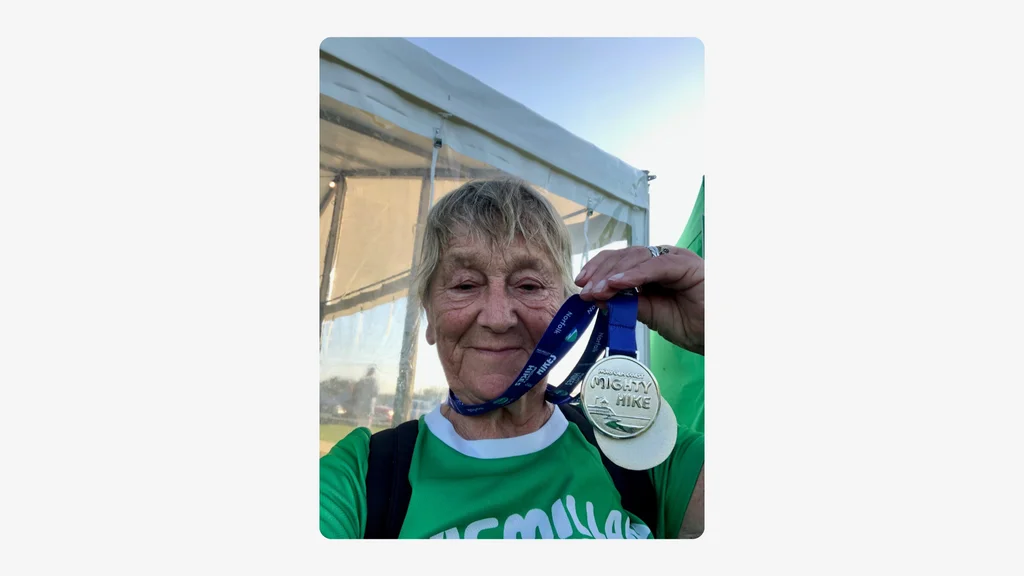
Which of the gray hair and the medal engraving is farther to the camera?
the gray hair

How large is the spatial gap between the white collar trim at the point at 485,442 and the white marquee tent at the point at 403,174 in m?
0.06

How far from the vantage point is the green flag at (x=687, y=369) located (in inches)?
63.9

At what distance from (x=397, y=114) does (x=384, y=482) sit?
2.82 feet

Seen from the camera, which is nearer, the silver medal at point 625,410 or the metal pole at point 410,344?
the silver medal at point 625,410

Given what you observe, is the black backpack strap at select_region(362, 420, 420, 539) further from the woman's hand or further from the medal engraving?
the woman's hand

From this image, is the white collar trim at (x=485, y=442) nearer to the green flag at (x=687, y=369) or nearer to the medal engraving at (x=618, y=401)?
the medal engraving at (x=618, y=401)

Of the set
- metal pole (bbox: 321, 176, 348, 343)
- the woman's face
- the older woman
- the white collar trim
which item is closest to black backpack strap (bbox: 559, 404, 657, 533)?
the older woman

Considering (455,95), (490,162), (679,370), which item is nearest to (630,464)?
(679,370)

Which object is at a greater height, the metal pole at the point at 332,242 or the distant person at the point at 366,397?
the metal pole at the point at 332,242

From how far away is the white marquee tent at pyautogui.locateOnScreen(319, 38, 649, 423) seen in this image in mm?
1591

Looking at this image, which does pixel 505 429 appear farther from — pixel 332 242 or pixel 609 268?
pixel 332 242

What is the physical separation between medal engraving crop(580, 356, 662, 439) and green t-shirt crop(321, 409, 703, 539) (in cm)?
16

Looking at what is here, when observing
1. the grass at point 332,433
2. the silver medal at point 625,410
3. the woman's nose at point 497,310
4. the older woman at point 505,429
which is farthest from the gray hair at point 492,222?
the grass at point 332,433

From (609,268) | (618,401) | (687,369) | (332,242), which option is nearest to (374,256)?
(332,242)
